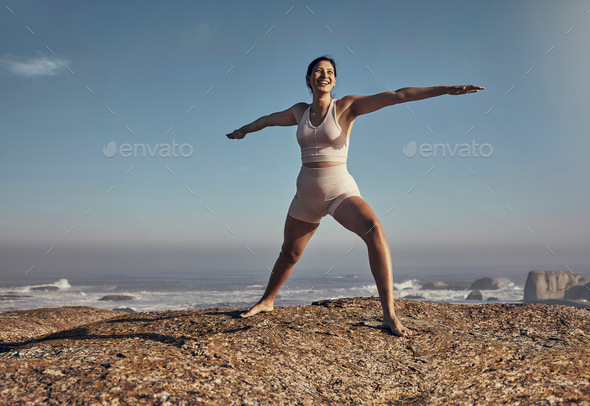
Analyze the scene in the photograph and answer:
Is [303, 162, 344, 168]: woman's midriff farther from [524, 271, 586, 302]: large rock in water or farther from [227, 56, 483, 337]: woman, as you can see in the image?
[524, 271, 586, 302]: large rock in water

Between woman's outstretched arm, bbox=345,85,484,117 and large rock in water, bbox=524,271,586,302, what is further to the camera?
large rock in water, bbox=524,271,586,302

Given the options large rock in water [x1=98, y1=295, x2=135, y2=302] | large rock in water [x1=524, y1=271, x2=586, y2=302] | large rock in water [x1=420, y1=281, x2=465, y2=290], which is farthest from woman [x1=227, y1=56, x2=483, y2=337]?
large rock in water [x1=524, y1=271, x2=586, y2=302]

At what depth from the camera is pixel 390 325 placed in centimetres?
434

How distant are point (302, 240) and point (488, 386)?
2.47m

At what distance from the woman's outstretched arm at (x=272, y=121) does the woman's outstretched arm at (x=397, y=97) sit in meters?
0.73

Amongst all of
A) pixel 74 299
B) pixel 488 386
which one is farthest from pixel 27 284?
pixel 488 386

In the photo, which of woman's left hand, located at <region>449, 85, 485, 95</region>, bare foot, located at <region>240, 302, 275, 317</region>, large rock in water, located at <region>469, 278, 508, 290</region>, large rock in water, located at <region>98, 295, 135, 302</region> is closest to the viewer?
woman's left hand, located at <region>449, 85, 485, 95</region>

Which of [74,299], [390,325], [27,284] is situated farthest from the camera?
[27,284]

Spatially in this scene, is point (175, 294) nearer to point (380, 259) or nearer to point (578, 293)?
point (380, 259)

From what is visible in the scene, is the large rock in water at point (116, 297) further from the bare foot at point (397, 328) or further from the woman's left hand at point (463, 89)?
the woman's left hand at point (463, 89)

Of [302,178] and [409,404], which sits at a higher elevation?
[302,178]

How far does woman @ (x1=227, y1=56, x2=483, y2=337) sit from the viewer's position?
14.2 ft

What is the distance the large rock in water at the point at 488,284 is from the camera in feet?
169

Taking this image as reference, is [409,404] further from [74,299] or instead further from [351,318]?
[74,299]
